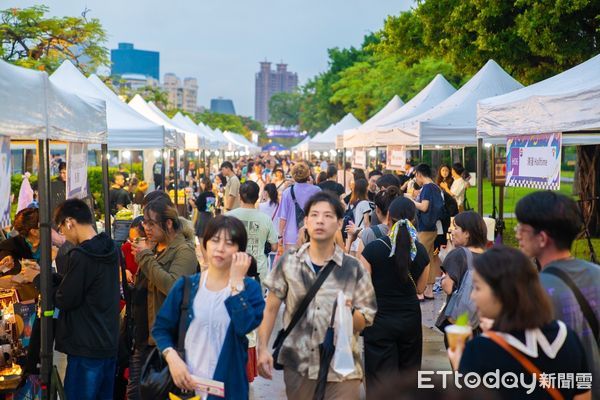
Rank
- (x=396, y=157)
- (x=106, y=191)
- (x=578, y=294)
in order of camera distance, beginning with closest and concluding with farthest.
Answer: (x=578, y=294) → (x=106, y=191) → (x=396, y=157)

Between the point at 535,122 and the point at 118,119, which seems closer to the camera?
the point at 535,122

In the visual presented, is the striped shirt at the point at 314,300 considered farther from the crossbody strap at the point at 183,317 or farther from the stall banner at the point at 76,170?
the stall banner at the point at 76,170

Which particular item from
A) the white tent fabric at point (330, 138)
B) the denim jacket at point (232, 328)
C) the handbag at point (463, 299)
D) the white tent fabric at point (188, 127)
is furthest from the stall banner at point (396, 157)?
the white tent fabric at point (330, 138)

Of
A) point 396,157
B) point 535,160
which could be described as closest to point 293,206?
point 535,160

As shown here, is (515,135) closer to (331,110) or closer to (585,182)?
(585,182)

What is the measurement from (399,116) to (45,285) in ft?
42.5

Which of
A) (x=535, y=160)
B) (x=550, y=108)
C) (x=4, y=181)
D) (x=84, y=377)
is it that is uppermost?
(x=550, y=108)

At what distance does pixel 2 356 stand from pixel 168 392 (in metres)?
2.50

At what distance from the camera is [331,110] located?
7369cm

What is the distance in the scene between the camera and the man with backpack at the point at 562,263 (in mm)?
3410

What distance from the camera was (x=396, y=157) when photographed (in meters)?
15.7

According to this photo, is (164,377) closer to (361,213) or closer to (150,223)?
(150,223)

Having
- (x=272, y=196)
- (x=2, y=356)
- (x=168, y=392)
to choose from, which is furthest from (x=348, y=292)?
(x=272, y=196)

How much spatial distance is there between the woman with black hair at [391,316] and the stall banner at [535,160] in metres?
1.40
